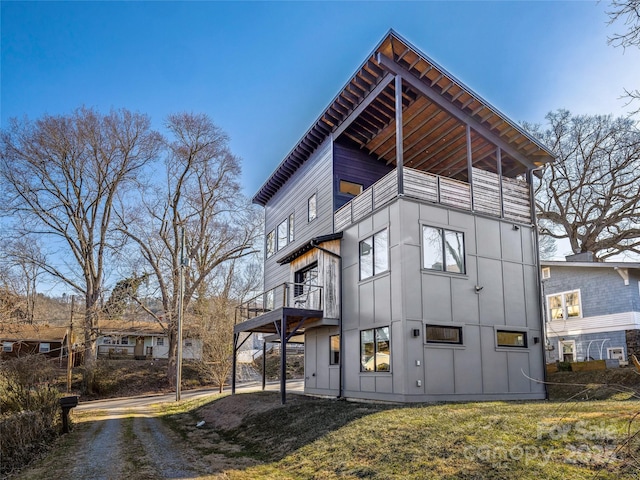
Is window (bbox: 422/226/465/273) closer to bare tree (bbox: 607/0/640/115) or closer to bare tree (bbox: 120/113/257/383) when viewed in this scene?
bare tree (bbox: 607/0/640/115)

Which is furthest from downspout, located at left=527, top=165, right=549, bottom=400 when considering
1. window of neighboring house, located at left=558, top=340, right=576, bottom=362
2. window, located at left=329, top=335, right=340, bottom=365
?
window of neighboring house, located at left=558, top=340, right=576, bottom=362

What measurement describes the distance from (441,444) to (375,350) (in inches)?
234

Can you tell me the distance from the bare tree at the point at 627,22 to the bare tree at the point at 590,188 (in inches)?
852

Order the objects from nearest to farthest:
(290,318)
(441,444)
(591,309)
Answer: (441,444) < (290,318) < (591,309)

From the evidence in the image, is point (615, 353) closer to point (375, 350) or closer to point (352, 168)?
point (375, 350)

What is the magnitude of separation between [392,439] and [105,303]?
24862mm

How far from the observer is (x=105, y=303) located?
28.8 meters

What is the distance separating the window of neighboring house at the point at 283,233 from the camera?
21.5m

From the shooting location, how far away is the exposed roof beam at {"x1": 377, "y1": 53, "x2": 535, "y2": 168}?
1402 centimetres

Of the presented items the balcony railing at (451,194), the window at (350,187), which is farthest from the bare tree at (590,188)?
the window at (350,187)

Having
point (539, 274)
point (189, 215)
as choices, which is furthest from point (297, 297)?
point (189, 215)

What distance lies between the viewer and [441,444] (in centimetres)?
743

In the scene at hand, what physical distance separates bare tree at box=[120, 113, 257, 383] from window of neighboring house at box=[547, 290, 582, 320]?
1904 centimetres

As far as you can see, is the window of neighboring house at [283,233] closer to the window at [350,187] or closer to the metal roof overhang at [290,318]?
the metal roof overhang at [290,318]
